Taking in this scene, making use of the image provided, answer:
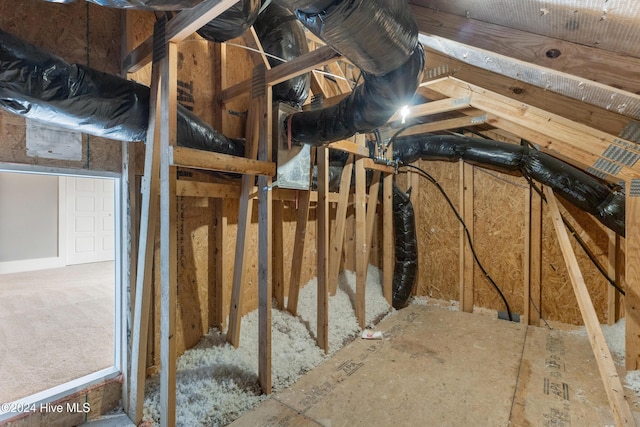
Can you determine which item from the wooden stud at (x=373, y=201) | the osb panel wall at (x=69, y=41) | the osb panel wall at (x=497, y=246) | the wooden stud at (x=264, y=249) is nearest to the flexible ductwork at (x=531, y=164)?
the osb panel wall at (x=497, y=246)

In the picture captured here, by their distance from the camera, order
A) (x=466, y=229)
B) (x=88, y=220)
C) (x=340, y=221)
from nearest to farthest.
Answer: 1. (x=340, y=221)
2. (x=466, y=229)
3. (x=88, y=220)

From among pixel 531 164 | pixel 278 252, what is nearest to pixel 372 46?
pixel 278 252

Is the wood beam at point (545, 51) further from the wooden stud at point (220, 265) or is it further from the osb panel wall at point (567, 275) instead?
the osb panel wall at point (567, 275)

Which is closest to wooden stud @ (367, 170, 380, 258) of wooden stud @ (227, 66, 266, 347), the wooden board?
wooden stud @ (227, 66, 266, 347)

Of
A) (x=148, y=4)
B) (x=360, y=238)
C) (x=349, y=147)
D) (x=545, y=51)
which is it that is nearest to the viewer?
(x=148, y=4)

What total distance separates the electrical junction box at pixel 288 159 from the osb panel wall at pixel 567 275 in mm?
2590

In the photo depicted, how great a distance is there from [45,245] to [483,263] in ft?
21.0

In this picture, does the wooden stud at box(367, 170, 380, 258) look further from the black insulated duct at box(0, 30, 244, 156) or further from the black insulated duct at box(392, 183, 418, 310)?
the black insulated duct at box(0, 30, 244, 156)

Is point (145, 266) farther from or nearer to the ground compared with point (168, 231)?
nearer to the ground

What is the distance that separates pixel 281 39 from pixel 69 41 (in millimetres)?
1161

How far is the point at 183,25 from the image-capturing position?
1.28 meters

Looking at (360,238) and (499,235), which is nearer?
(360,238)

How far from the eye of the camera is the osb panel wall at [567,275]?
2840mm

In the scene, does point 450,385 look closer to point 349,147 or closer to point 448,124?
point 349,147
